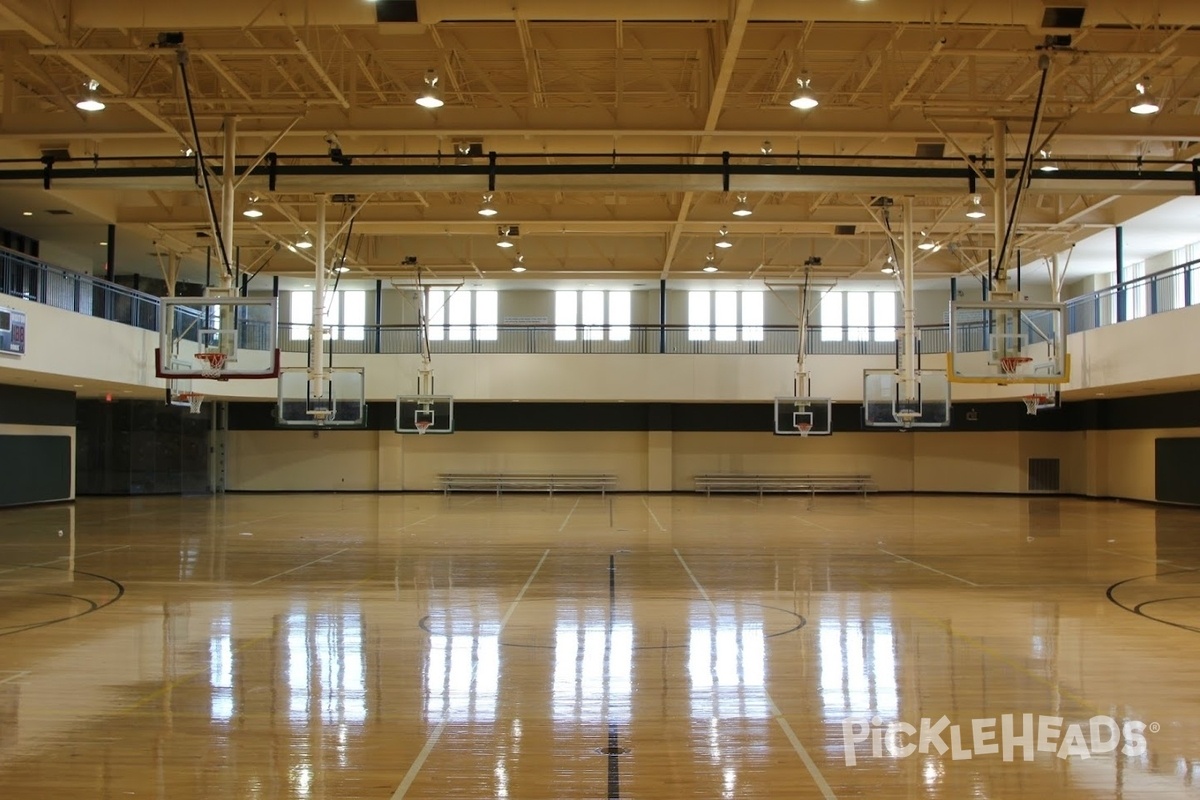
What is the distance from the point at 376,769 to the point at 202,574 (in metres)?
10.7

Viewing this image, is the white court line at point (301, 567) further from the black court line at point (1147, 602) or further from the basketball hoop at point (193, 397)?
the black court line at point (1147, 602)

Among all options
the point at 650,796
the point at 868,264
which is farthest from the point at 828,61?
the point at 650,796

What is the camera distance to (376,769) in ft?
20.9

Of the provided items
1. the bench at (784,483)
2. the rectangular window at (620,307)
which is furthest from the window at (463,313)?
the bench at (784,483)

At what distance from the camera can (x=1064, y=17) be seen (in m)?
14.7

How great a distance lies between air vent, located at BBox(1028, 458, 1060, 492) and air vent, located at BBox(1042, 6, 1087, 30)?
1105 inches

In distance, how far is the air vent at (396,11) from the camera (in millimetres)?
14325

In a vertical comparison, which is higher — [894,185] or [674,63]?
[674,63]

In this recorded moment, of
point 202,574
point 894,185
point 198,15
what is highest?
point 198,15

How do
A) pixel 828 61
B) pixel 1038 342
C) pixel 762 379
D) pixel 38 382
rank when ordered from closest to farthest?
pixel 828 61
pixel 1038 342
pixel 38 382
pixel 762 379

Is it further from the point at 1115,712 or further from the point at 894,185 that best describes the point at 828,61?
the point at 1115,712

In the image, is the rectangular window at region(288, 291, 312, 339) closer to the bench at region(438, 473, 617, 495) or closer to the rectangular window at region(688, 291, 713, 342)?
the bench at region(438, 473, 617, 495)

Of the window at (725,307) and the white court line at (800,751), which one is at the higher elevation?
the window at (725,307)

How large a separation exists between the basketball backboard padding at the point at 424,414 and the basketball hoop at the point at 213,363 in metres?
15.4
